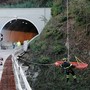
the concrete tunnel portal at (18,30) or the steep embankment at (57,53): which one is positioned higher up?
the steep embankment at (57,53)

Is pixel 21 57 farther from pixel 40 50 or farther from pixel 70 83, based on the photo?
pixel 70 83

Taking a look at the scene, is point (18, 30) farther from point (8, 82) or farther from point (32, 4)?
point (8, 82)

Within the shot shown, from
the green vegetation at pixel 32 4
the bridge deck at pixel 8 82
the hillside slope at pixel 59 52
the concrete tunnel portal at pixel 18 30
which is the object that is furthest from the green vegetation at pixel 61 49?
the concrete tunnel portal at pixel 18 30

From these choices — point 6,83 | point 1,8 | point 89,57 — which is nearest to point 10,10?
point 1,8

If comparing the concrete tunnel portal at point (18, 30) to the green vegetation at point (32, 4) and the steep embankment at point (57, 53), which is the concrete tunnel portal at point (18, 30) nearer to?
the green vegetation at point (32, 4)

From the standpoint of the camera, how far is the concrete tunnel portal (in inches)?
2163

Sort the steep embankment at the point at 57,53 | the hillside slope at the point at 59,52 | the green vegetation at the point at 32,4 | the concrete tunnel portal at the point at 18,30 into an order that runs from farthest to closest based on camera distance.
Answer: the concrete tunnel portal at the point at 18,30
the green vegetation at the point at 32,4
the hillside slope at the point at 59,52
the steep embankment at the point at 57,53

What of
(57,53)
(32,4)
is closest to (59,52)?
(57,53)

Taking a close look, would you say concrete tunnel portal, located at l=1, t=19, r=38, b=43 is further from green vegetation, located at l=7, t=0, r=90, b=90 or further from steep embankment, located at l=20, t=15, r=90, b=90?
steep embankment, located at l=20, t=15, r=90, b=90

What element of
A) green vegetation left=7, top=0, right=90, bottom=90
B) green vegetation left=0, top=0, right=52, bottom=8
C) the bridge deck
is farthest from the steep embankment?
green vegetation left=0, top=0, right=52, bottom=8

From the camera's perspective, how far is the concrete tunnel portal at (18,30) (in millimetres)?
54931

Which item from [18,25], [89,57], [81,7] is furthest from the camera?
[18,25]

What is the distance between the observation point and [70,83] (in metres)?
23.4

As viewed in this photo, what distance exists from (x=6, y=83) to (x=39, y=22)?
32.3 m
